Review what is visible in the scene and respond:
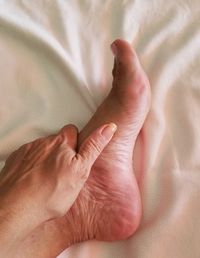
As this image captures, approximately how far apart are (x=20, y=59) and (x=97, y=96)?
209 millimetres

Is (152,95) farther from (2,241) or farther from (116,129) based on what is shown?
(2,241)

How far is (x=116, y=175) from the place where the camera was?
0.85m

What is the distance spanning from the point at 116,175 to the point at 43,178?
15cm

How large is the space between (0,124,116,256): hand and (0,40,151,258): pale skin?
4cm

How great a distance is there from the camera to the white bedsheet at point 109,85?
0.82 metres

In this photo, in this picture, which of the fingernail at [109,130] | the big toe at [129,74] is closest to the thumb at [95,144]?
the fingernail at [109,130]

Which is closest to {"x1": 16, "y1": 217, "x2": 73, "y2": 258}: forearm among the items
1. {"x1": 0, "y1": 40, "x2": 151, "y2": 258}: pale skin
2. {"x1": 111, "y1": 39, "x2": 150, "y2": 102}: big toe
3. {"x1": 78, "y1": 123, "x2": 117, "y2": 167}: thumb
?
{"x1": 0, "y1": 40, "x2": 151, "y2": 258}: pale skin

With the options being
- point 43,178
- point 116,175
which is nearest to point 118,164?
point 116,175

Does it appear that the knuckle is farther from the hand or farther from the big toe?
the big toe

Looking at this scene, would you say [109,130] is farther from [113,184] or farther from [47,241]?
[47,241]

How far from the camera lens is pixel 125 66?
0.92 m

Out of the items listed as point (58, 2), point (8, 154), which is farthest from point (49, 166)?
point (58, 2)

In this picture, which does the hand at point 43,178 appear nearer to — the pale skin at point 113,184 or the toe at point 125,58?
the pale skin at point 113,184

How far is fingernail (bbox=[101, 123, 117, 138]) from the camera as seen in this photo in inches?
33.4
